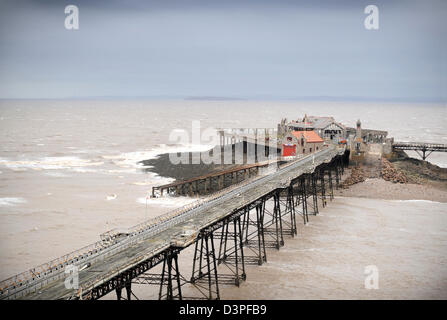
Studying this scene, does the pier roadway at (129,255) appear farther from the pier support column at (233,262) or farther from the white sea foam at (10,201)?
the white sea foam at (10,201)

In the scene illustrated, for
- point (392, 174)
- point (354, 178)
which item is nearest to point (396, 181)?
point (392, 174)

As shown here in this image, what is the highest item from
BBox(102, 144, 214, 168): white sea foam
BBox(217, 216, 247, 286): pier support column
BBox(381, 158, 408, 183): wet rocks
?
BBox(102, 144, 214, 168): white sea foam

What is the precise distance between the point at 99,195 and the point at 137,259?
37.4m

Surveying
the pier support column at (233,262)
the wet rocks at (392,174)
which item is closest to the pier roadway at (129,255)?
the pier support column at (233,262)

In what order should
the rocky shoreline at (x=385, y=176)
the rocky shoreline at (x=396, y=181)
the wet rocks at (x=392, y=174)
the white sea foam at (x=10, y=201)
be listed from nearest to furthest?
the white sea foam at (x=10, y=201)
the rocky shoreline at (x=396, y=181)
the rocky shoreline at (x=385, y=176)
the wet rocks at (x=392, y=174)

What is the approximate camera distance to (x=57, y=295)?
19516 mm

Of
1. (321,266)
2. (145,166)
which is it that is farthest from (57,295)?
(145,166)

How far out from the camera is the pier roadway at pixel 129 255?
20.2 metres

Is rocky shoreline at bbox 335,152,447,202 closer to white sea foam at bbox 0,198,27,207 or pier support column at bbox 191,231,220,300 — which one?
pier support column at bbox 191,231,220,300

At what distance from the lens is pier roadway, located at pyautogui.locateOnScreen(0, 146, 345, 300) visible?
2019 cm

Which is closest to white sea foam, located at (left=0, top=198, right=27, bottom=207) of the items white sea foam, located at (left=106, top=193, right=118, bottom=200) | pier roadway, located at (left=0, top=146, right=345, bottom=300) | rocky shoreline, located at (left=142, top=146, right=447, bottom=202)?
white sea foam, located at (left=106, top=193, right=118, bottom=200)

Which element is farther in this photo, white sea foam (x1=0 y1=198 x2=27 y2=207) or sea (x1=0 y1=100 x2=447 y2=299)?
white sea foam (x1=0 y1=198 x2=27 y2=207)

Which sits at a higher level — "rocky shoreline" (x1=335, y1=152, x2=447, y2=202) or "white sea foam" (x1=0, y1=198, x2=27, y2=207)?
"rocky shoreline" (x1=335, y1=152, x2=447, y2=202)

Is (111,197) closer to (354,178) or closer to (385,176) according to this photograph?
(354,178)
